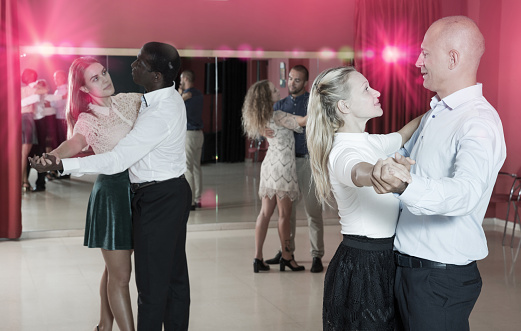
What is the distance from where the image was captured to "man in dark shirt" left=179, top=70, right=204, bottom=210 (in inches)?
302

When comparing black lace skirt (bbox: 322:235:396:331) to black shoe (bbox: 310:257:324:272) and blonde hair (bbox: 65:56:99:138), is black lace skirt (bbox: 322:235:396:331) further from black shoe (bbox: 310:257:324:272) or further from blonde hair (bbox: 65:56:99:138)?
black shoe (bbox: 310:257:324:272)

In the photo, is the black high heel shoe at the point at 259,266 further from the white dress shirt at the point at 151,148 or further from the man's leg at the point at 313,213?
the white dress shirt at the point at 151,148

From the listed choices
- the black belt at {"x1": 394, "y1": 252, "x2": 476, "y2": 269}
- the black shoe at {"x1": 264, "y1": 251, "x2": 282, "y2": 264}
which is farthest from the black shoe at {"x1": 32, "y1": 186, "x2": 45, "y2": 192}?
the black belt at {"x1": 394, "y1": 252, "x2": 476, "y2": 269}

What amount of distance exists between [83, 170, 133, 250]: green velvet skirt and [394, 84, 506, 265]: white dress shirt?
1.58 metres

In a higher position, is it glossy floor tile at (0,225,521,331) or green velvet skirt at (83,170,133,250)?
green velvet skirt at (83,170,133,250)

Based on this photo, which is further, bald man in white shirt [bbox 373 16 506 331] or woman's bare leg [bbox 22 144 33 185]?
woman's bare leg [bbox 22 144 33 185]

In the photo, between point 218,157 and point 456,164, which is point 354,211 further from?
point 218,157

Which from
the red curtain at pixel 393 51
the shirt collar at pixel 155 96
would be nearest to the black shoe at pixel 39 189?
the red curtain at pixel 393 51

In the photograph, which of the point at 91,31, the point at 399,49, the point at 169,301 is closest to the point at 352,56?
the point at 399,49

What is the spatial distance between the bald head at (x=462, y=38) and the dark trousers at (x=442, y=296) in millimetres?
696

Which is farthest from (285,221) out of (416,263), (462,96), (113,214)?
(462,96)

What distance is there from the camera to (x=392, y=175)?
1755mm

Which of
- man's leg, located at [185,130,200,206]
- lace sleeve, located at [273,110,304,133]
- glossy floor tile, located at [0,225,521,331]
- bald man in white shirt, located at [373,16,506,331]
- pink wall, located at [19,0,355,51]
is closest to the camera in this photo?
bald man in white shirt, located at [373,16,506,331]

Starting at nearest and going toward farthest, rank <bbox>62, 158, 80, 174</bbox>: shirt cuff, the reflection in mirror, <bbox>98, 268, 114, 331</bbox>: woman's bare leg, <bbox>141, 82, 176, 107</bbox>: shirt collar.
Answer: <bbox>62, 158, 80, 174</bbox>: shirt cuff → <bbox>141, 82, 176, 107</bbox>: shirt collar → <bbox>98, 268, 114, 331</bbox>: woman's bare leg → the reflection in mirror
